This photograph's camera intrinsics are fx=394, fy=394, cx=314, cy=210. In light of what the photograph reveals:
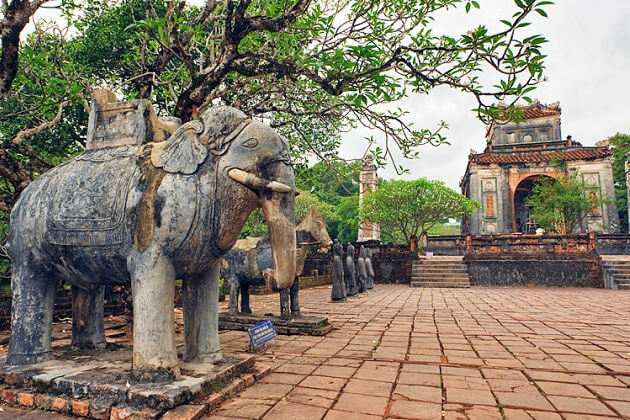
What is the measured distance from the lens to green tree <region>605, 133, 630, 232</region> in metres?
29.7

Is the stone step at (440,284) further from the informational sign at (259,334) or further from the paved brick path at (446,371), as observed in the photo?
the informational sign at (259,334)

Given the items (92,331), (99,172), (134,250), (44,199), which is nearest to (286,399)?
(134,250)

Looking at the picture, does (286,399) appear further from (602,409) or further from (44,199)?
(44,199)

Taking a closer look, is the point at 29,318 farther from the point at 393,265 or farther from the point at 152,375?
the point at 393,265

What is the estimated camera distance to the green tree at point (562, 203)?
78.4ft

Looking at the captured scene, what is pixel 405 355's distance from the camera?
165 inches

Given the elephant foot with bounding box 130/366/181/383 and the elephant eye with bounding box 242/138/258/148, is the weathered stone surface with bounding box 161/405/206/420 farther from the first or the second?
the elephant eye with bounding box 242/138/258/148

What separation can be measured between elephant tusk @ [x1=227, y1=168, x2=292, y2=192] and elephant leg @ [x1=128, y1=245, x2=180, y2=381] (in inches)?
29.7

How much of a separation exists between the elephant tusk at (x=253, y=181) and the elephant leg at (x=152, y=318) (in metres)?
0.76

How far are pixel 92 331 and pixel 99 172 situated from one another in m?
1.58

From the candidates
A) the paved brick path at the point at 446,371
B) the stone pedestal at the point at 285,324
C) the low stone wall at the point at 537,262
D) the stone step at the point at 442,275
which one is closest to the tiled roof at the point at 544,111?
the low stone wall at the point at 537,262

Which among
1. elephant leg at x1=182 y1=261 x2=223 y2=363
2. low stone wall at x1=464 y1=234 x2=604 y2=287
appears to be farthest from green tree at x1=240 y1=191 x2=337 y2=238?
elephant leg at x1=182 y1=261 x2=223 y2=363

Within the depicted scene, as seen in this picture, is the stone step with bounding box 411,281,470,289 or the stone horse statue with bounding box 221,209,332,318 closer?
the stone horse statue with bounding box 221,209,332,318

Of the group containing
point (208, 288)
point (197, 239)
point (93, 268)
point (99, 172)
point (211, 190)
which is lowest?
point (208, 288)
